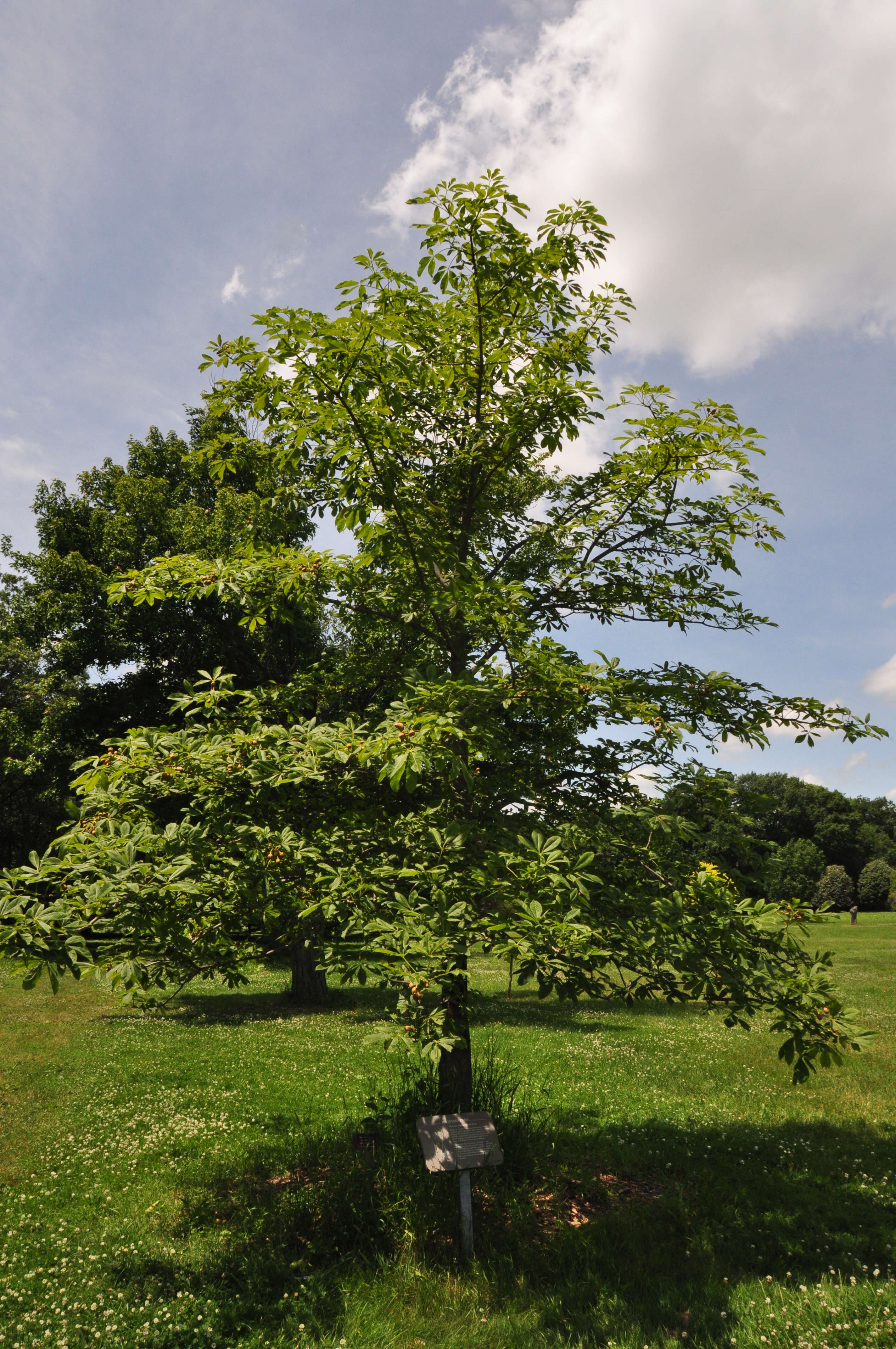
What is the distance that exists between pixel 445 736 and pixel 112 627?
39.8ft

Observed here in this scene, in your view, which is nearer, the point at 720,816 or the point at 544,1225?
the point at 720,816

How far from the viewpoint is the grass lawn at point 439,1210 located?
4.86 metres

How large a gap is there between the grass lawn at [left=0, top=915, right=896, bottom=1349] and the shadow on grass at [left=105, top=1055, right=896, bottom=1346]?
0.02 metres

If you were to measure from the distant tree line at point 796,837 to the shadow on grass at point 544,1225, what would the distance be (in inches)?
109

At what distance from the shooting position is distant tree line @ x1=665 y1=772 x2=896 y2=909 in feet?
18.8

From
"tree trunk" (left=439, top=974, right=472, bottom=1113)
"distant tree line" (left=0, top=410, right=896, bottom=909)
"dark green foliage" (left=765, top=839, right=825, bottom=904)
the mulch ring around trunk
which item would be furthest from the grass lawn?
"dark green foliage" (left=765, top=839, right=825, bottom=904)

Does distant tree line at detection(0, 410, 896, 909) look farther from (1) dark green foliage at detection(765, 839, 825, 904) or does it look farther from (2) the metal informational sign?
(1) dark green foliage at detection(765, 839, 825, 904)

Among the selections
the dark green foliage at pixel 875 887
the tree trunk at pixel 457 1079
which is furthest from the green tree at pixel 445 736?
the dark green foliage at pixel 875 887

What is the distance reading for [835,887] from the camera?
6069 centimetres

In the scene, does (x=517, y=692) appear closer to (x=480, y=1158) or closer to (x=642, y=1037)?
(x=480, y=1158)

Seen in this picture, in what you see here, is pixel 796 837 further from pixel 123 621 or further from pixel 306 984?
pixel 123 621

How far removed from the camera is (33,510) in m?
16.8

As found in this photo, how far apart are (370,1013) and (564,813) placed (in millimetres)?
12032

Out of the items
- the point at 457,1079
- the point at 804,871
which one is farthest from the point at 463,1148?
the point at 804,871
